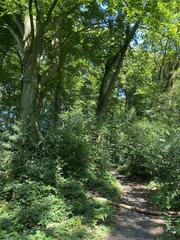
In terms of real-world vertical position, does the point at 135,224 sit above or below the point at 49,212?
below

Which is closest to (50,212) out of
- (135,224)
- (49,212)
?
(49,212)

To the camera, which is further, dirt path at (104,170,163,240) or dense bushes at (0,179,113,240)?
dirt path at (104,170,163,240)

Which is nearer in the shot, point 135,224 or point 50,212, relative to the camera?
point 50,212

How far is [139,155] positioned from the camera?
1500cm

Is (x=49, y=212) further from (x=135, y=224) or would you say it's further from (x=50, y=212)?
(x=135, y=224)

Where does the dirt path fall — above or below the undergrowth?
below

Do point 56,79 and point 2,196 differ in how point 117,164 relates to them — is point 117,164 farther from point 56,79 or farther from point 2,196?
point 2,196

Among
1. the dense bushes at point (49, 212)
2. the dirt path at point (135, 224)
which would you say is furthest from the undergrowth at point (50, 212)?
the dirt path at point (135, 224)

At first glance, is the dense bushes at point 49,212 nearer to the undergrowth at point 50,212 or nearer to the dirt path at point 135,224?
the undergrowth at point 50,212

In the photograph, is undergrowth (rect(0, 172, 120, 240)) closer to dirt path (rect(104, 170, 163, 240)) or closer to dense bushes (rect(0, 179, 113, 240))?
dense bushes (rect(0, 179, 113, 240))

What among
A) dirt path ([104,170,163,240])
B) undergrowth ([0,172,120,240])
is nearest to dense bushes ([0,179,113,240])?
undergrowth ([0,172,120,240])

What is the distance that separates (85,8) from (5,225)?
10451 mm

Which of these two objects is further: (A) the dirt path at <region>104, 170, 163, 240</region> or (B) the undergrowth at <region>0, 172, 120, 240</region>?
(A) the dirt path at <region>104, 170, 163, 240</region>

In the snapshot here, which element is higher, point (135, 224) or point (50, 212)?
point (50, 212)
